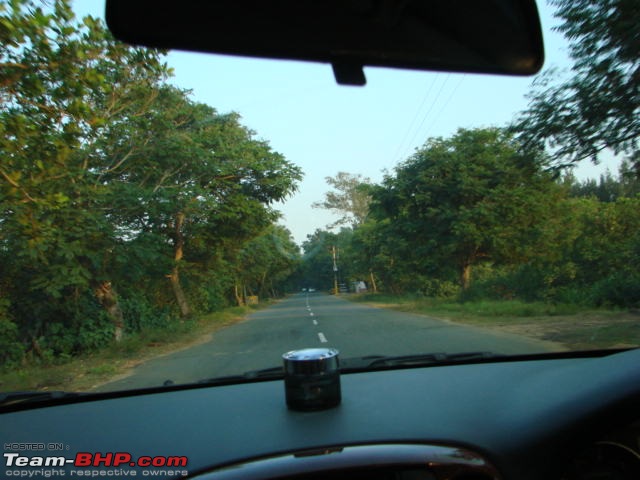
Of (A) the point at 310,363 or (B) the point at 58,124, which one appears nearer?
(A) the point at 310,363

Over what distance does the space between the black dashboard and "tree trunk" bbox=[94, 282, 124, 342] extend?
10.8 metres

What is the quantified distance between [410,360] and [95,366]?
23.6 ft

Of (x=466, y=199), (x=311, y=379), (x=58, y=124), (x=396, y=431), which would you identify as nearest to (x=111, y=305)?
(x=58, y=124)

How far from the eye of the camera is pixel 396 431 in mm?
2211

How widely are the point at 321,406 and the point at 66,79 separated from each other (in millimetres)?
5065

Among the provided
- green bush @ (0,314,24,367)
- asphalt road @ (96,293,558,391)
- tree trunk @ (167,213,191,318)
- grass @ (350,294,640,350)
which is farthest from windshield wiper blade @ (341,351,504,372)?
tree trunk @ (167,213,191,318)

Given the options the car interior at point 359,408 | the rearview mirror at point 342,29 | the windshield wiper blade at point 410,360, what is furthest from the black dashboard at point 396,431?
the rearview mirror at point 342,29

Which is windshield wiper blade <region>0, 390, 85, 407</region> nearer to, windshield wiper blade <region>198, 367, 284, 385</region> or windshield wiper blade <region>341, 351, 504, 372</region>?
windshield wiper blade <region>198, 367, 284, 385</region>

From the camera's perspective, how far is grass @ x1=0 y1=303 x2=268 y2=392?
724 centimetres

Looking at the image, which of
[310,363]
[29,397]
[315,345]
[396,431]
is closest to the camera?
[396,431]

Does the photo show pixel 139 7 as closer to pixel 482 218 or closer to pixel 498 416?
pixel 498 416

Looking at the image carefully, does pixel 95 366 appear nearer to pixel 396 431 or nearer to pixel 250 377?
pixel 250 377

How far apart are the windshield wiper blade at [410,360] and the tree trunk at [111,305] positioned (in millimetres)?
10796

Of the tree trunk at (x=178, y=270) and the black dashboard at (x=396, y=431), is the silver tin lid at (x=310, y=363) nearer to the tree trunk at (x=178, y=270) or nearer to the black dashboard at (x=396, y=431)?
the black dashboard at (x=396, y=431)
